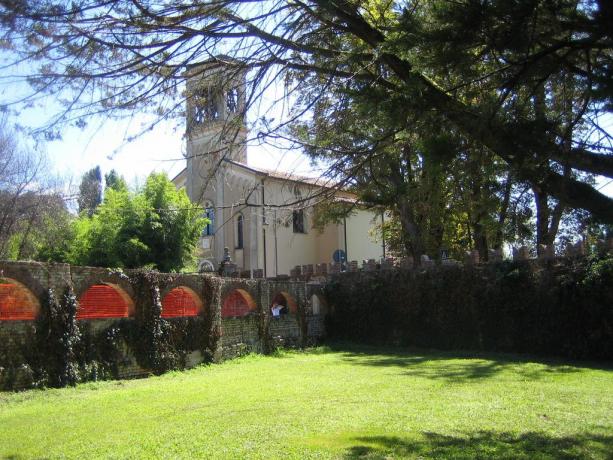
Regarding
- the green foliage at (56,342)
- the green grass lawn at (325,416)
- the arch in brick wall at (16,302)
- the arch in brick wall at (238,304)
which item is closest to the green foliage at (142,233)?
the arch in brick wall at (238,304)

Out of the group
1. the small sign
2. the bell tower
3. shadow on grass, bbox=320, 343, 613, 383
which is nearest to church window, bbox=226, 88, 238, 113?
the bell tower

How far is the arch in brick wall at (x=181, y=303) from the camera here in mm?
15336

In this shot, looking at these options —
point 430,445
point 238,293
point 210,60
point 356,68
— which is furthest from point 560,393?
point 238,293

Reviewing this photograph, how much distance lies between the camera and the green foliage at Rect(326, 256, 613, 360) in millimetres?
16094

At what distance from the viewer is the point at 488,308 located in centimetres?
1856

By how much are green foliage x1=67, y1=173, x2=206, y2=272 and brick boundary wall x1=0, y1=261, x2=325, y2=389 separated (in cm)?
696

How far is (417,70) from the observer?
18.3 feet

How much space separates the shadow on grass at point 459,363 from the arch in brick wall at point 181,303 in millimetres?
4685

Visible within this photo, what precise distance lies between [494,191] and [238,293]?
1326 centimetres

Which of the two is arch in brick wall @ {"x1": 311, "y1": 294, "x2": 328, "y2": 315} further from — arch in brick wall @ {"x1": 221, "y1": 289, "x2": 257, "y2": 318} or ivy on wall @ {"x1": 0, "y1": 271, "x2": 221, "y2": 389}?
ivy on wall @ {"x1": 0, "y1": 271, "x2": 221, "y2": 389}

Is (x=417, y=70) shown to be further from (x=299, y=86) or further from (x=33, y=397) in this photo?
(x=33, y=397)

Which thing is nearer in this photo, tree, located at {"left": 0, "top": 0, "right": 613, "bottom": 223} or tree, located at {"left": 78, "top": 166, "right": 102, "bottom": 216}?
tree, located at {"left": 0, "top": 0, "right": 613, "bottom": 223}

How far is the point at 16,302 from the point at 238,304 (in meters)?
8.22

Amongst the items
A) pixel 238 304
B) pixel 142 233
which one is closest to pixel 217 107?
pixel 238 304
